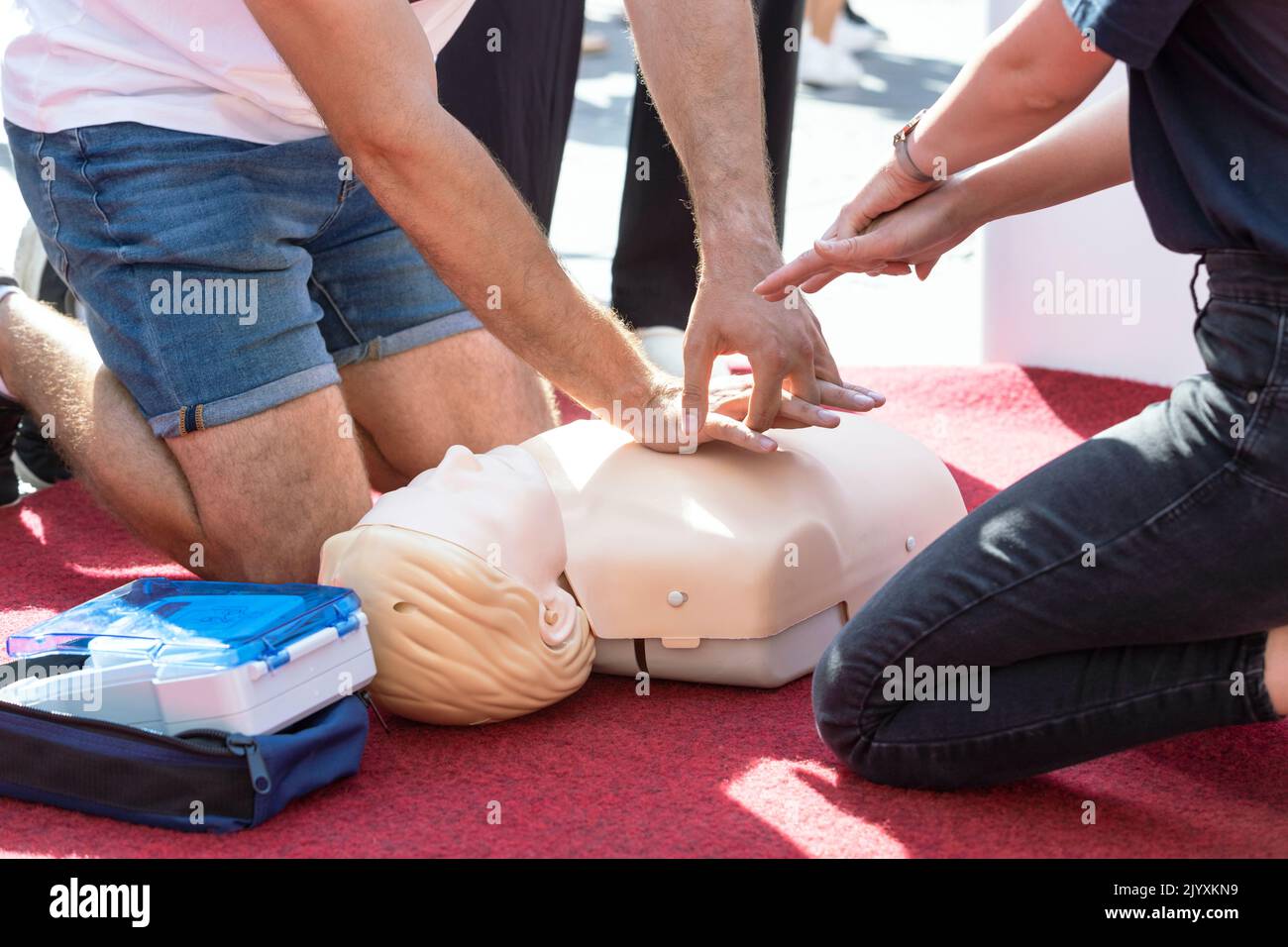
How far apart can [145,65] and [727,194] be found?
2.14 ft

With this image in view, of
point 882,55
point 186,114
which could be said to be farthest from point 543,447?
point 882,55

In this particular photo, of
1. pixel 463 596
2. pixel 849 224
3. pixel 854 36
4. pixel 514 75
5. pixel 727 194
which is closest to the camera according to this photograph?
pixel 463 596

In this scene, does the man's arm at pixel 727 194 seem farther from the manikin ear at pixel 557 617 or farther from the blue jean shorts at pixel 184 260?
the blue jean shorts at pixel 184 260

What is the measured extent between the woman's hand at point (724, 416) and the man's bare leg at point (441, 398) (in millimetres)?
354

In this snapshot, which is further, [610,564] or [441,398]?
[441,398]

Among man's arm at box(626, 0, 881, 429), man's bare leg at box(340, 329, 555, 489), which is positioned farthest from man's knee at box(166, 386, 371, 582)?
man's arm at box(626, 0, 881, 429)

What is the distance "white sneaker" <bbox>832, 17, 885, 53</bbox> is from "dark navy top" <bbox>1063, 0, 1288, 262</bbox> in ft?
13.5

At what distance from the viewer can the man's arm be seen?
Answer: 1375 millimetres

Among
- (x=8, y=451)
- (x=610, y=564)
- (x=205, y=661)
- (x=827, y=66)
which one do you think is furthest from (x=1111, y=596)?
(x=827, y=66)

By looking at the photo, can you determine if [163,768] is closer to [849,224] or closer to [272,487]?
[272,487]

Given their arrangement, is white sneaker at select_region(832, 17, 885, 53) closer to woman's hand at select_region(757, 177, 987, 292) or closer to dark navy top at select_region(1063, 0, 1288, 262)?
woman's hand at select_region(757, 177, 987, 292)

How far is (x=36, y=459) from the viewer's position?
6.70 ft
